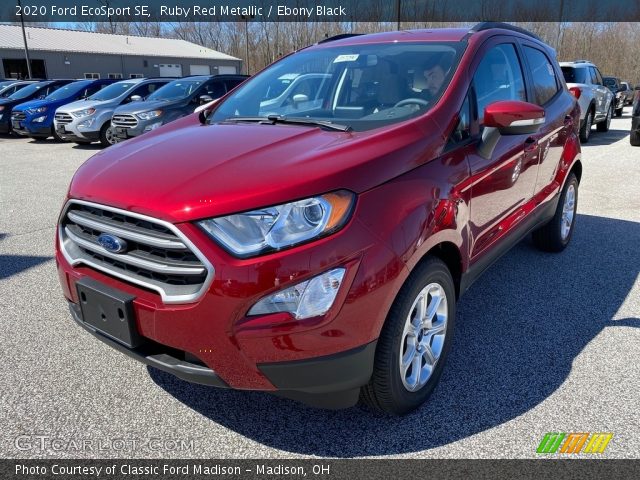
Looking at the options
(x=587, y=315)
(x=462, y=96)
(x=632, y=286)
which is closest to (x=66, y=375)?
(x=462, y=96)

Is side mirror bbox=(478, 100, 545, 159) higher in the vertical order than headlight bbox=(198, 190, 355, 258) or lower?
higher

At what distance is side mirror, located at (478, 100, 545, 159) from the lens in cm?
266

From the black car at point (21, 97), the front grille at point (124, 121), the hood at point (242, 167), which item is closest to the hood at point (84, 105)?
the front grille at point (124, 121)

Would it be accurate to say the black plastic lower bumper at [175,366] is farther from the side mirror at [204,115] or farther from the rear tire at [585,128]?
the rear tire at [585,128]

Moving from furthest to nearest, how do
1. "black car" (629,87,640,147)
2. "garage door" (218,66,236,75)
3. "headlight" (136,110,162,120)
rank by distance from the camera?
"garage door" (218,66,236,75)
"headlight" (136,110,162,120)
"black car" (629,87,640,147)

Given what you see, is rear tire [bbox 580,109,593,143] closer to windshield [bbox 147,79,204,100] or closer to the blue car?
windshield [bbox 147,79,204,100]

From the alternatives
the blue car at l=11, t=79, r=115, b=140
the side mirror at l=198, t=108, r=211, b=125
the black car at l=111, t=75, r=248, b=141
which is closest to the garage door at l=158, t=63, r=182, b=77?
the blue car at l=11, t=79, r=115, b=140

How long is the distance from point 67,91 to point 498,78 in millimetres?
14899

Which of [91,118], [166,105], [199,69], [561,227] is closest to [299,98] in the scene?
[561,227]

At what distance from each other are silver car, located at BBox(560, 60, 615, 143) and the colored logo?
35.7 feet

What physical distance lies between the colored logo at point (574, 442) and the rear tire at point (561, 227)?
2.47m

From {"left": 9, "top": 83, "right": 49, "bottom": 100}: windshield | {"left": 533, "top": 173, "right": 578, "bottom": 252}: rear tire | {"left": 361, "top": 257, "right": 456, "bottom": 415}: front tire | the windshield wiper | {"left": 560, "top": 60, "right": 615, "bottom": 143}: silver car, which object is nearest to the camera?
{"left": 361, "top": 257, "right": 456, "bottom": 415}: front tire

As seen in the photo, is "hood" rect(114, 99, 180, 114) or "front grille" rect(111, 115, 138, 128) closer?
"front grille" rect(111, 115, 138, 128)

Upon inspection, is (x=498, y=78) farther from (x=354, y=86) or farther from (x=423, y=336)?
(x=423, y=336)
